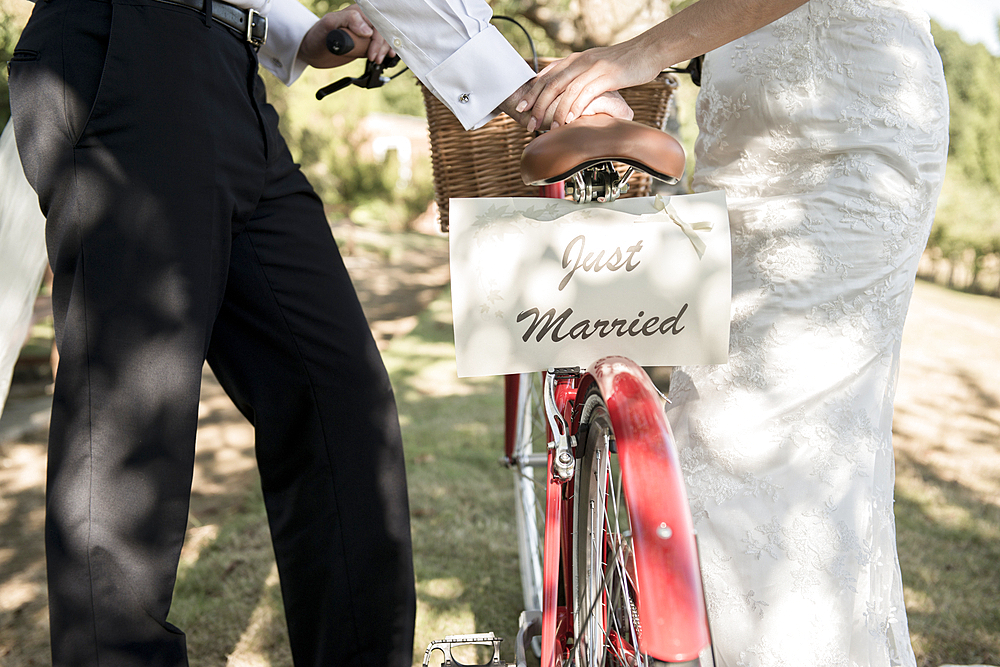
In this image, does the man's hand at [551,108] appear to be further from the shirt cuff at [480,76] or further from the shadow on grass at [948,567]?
the shadow on grass at [948,567]

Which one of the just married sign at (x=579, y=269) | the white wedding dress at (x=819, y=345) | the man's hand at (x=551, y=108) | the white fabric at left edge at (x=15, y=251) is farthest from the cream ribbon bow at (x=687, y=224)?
the white fabric at left edge at (x=15, y=251)

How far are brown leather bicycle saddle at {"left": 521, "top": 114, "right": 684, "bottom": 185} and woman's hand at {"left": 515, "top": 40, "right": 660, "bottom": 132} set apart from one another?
0.11 m

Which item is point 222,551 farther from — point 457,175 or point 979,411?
point 979,411

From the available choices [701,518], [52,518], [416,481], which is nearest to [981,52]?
[416,481]

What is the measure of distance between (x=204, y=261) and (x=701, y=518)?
42.1 inches

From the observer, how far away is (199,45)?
1.32m

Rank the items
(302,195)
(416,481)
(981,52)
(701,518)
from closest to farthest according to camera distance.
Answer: (701,518) < (302,195) < (416,481) < (981,52)

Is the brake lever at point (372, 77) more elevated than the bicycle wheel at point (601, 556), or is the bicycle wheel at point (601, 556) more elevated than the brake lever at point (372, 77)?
the brake lever at point (372, 77)

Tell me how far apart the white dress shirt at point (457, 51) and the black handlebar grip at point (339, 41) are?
1.04 ft

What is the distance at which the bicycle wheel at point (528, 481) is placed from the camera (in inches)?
90.2

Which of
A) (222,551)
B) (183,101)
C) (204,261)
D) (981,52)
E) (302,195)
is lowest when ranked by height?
(222,551)

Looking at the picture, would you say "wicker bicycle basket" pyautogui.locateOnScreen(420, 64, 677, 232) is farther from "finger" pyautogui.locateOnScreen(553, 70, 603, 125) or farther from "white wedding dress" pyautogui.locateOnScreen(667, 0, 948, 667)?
"finger" pyautogui.locateOnScreen(553, 70, 603, 125)

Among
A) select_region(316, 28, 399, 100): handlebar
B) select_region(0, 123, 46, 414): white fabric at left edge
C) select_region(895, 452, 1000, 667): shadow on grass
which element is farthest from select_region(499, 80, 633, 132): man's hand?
select_region(895, 452, 1000, 667): shadow on grass

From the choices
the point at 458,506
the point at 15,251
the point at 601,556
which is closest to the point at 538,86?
the point at 601,556
